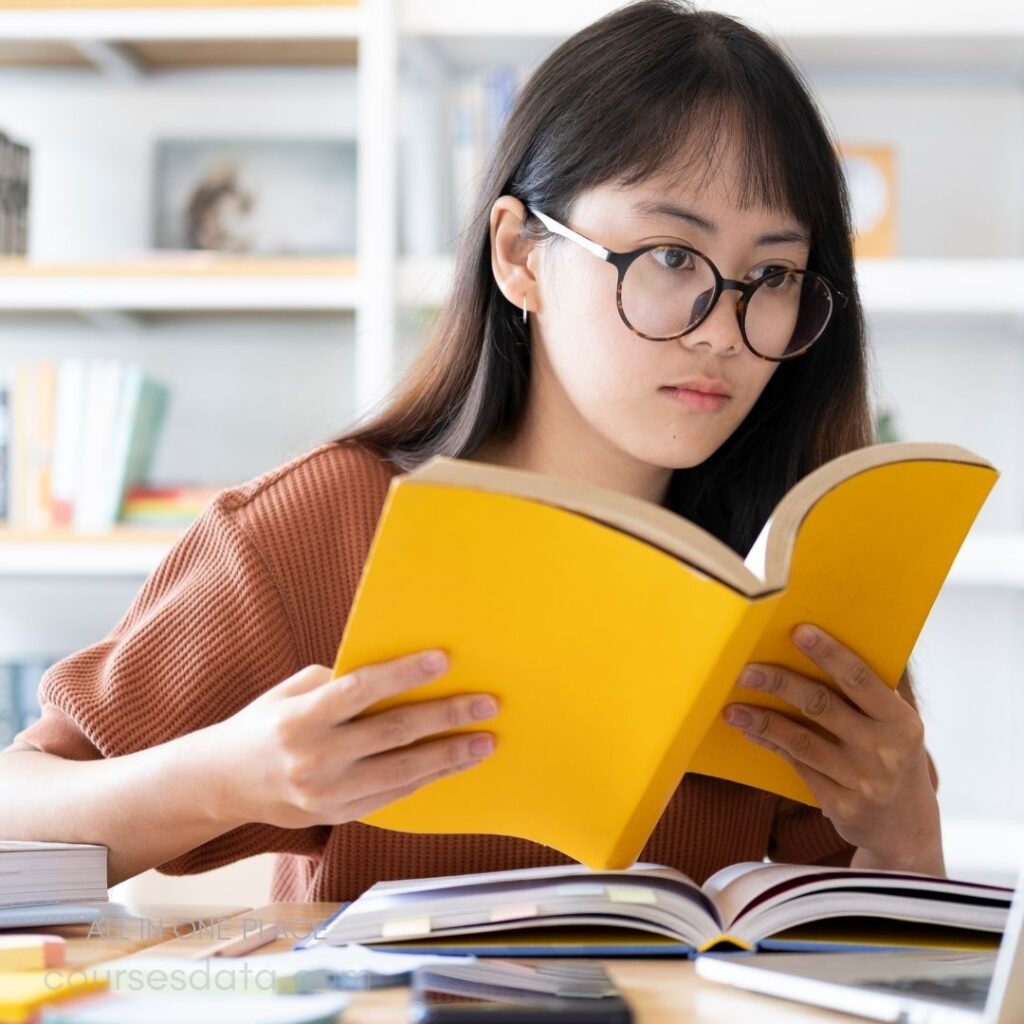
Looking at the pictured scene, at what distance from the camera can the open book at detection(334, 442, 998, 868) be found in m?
0.71

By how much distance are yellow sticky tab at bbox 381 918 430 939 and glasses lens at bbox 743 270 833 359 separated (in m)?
0.56

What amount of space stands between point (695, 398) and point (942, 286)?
1162 mm

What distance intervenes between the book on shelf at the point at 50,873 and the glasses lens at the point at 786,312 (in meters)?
0.65

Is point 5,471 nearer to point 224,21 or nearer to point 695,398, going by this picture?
point 224,21

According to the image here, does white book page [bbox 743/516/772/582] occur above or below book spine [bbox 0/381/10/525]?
above

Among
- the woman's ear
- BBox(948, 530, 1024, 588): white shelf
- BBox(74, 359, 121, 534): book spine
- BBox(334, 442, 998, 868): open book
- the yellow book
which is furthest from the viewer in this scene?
BBox(74, 359, 121, 534): book spine

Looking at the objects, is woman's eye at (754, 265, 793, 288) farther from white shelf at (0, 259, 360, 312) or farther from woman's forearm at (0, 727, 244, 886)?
white shelf at (0, 259, 360, 312)

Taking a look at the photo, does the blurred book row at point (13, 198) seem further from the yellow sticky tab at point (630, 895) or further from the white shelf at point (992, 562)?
the yellow sticky tab at point (630, 895)

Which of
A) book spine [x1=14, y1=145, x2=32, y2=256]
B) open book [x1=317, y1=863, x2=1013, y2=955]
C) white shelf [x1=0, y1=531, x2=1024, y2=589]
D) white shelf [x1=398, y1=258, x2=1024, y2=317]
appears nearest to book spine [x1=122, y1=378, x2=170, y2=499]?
white shelf [x1=0, y1=531, x2=1024, y2=589]

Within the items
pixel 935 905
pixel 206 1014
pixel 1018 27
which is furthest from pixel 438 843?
pixel 1018 27

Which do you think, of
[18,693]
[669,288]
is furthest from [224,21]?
[669,288]

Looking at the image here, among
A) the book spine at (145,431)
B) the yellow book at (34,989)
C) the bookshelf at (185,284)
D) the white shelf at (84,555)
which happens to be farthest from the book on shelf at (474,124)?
the yellow book at (34,989)

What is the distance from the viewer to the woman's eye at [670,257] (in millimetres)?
1100

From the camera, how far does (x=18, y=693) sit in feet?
7.50
